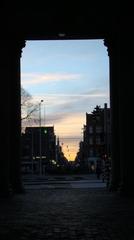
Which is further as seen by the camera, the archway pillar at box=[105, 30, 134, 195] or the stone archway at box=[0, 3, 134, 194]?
the stone archway at box=[0, 3, 134, 194]

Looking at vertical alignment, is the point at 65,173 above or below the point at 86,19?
below

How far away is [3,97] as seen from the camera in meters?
30.4

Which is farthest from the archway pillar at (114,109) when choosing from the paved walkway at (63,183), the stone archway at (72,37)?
the paved walkway at (63,183)

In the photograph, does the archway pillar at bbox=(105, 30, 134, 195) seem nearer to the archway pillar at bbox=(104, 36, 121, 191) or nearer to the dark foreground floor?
the archway pillar at bbox=(104, 36, 121, 191)

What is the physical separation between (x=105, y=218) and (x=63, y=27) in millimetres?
21429

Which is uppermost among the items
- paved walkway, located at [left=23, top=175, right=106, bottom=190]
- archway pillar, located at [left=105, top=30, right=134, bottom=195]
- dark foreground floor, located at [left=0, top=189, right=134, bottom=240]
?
archway pillar, located at [left=105, top=30, right=134, bottom=195]

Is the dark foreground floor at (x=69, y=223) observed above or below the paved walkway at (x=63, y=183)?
below

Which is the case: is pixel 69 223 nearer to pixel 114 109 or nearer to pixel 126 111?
pixel 126 111

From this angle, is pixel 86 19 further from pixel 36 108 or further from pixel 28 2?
pixel 36 108

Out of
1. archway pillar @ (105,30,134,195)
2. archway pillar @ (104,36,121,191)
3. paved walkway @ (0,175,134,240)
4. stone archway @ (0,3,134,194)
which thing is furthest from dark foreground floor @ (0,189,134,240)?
archway pillar @ (104,36,121,191)

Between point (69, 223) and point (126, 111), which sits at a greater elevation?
point (126, 111)

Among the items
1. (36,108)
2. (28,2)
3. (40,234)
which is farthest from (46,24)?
(36,108)

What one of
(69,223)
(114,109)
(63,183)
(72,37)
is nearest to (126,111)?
(114,109)

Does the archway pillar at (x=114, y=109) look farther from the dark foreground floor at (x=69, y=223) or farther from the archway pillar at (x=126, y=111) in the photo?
the dark foreground floor at (x=69, y=223)
